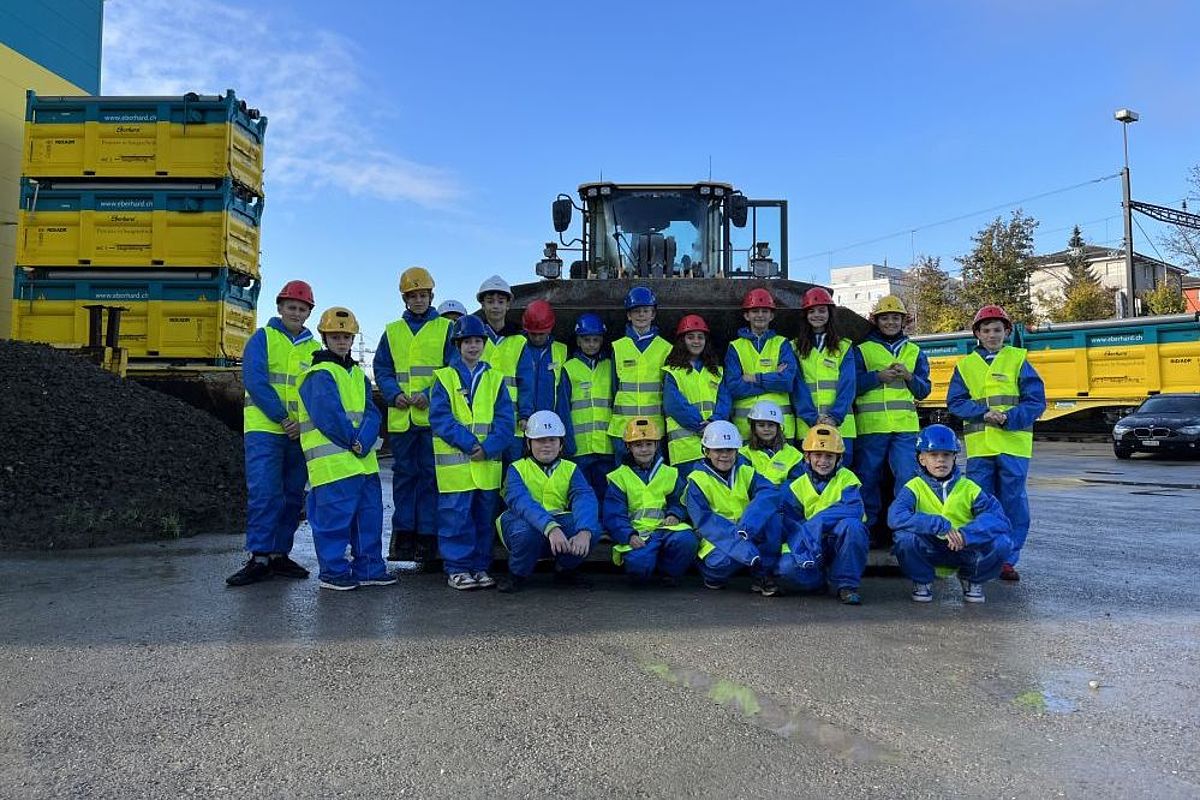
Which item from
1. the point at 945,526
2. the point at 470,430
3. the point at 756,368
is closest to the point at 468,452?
the point at 470,430

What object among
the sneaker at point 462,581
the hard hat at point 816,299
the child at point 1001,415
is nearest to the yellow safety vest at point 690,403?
the hard hat at point 816,299

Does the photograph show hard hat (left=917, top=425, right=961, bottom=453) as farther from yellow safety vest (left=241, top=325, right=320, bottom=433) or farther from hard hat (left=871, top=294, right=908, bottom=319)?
yellow safety vest (left=241, top=325, right=320, bottom=433)

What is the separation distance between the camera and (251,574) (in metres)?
5.20

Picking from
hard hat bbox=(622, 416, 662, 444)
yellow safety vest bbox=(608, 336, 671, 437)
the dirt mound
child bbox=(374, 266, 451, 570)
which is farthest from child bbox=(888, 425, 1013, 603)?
the dirt mound

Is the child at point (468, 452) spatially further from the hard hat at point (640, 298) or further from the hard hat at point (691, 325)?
the hard hat at point (691, 325)

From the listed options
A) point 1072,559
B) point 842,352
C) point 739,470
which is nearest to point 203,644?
point 739,470

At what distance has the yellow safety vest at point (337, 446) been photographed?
496cm

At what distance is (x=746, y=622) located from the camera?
13.9 ft

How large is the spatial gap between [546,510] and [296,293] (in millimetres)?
2259

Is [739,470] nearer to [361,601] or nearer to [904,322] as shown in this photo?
[904,322]

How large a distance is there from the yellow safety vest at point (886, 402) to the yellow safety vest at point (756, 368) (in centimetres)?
57

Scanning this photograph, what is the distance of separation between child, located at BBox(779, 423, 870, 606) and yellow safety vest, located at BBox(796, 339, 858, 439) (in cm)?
54

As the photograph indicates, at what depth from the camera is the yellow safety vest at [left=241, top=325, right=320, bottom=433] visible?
5242mm

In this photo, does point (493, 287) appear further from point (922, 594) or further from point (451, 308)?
point (922, 594)
